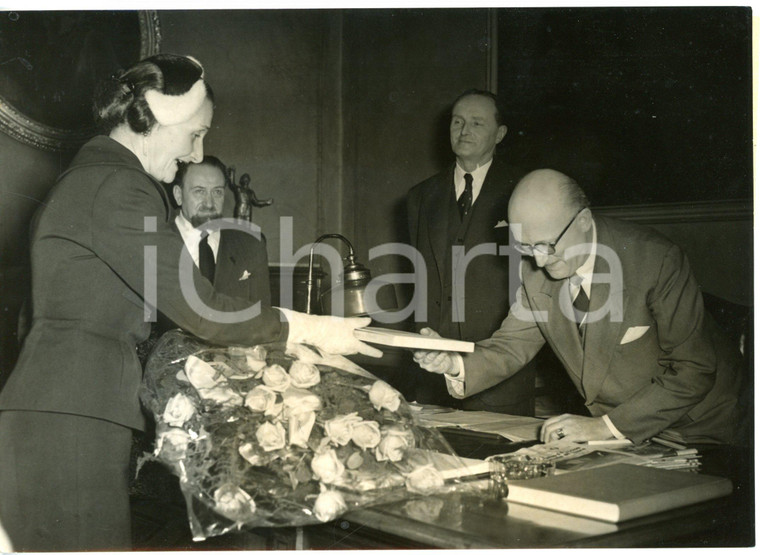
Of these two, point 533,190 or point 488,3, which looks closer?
point 533,190

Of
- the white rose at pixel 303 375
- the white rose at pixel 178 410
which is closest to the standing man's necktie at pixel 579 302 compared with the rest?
the white rose at pixel 303 375

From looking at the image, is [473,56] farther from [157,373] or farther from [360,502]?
[360,502]

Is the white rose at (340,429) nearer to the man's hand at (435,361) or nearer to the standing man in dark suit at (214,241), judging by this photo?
the man's hand at (435,361)

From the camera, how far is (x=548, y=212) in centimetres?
202

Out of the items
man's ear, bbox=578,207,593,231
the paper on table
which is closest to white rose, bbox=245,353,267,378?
the paper on table

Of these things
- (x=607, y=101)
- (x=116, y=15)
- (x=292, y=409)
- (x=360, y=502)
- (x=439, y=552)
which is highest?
(x=116, y=15)

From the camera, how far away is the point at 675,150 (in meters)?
2.58

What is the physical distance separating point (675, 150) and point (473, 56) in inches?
41.0

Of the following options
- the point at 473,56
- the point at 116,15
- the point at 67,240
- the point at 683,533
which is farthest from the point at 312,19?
the point at 683,533

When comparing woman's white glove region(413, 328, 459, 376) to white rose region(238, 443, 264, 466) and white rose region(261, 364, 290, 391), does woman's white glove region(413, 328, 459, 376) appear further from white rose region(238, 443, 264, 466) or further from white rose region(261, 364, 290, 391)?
white rose region(238, 443, 264, 466)

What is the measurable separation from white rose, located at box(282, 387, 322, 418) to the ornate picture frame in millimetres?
1311

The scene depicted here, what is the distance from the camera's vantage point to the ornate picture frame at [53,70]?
2.12 m

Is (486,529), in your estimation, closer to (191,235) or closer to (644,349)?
(644,349)

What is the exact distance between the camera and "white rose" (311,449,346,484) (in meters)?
1.31
